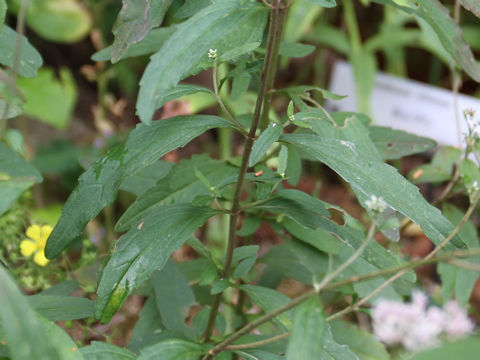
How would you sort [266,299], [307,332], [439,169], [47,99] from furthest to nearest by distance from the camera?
[47,99] < [439,169] < [266,299] < [307,332]

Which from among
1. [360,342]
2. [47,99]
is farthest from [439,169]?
[47,99]

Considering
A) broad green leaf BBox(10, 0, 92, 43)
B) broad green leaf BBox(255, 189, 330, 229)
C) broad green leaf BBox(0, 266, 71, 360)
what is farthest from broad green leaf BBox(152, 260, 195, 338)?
broad green leaf BBox(10, 0, 92, 43)

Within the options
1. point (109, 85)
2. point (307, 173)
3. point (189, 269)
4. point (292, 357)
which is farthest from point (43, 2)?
point (292, 357)

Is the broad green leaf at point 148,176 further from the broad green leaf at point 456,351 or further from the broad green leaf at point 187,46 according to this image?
the broad green leaf at point 456,351

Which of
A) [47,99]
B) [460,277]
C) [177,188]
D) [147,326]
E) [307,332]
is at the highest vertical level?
[307,332]

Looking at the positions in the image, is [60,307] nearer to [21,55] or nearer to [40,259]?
[40,259]
